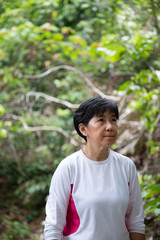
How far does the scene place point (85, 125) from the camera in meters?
1.56

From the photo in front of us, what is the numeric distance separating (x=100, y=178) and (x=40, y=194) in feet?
15.6

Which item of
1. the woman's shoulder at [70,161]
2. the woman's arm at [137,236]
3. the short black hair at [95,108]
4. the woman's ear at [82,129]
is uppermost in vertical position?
the short black hair at [95,108]

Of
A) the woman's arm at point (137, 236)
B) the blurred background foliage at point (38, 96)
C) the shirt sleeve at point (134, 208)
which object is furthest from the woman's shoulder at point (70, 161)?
the blurred background foliage at point (38, 96)

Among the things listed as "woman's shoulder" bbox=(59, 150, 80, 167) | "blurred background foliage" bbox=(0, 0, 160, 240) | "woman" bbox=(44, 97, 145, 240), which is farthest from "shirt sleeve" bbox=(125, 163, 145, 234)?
"blurred background foliage" bbox=(0, 0, 160, 240)

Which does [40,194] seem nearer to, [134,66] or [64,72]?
[64,72]

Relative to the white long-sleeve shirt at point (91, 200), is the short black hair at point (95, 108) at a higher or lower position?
higher

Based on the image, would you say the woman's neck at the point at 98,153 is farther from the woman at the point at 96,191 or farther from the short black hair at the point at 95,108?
the short black hair at the point at 95,108

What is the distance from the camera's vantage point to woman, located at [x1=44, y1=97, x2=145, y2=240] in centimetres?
140

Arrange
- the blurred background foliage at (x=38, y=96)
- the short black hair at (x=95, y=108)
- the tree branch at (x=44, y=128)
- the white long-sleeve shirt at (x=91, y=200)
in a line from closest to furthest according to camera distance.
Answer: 1. the white long-sleeve shirt at (x=91, y=200)
2. the short black hair at (x=95, y=108)
3. the tree branch at (x=44, y=128)
4. the blurred background foliage at (x=38, y=96)

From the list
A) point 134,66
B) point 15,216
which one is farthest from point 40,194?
point 134,66

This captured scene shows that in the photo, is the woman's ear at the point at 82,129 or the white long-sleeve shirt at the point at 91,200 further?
the woman's ear at the point at 82,129

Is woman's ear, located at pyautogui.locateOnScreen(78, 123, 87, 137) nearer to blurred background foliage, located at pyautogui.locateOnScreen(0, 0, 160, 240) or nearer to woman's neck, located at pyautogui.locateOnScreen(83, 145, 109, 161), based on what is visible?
woman's neck, located at pyautogui.locateOnScreen(83, 145, 109, 161)

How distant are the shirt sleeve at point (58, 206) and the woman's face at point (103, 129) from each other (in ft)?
0.74

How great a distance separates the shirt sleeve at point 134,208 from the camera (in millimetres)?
1546
